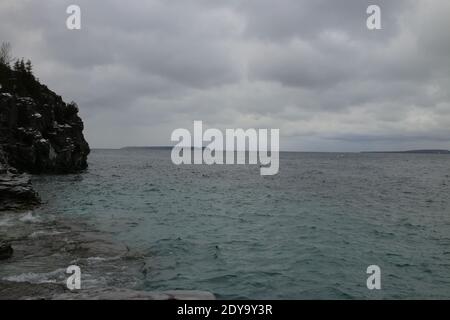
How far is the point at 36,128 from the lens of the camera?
65.6 m

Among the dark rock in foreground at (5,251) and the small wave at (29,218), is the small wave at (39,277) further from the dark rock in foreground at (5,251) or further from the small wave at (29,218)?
the small wave at (29,218)

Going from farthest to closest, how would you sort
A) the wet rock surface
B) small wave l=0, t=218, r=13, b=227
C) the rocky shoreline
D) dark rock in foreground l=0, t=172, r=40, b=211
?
dark rock in foreground l=0, t=172, r=40, b=211 < small wave l=0, t=218, r=13, b=227 < the rocky shoreline < the wet rock surface

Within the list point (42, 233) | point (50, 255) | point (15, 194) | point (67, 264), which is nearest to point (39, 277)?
point (67, 264)

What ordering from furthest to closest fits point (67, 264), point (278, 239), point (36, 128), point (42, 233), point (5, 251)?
point (36, 128) → point (278, 239) → point (42, 233) → point (5, 251) → point (67, 264)

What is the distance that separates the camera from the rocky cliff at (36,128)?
6066 centimetres

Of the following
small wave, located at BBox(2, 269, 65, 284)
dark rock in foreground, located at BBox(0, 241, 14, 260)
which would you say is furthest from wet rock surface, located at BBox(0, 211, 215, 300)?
dark rock in foreground, located at BBox(0, 241, 14, 260)

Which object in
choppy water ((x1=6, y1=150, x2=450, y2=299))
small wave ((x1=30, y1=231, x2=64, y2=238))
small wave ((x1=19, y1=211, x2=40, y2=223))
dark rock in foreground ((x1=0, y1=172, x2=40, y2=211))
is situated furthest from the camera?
dark rock in foreground ((x1=0, y1=172, x2=40, y2=211))

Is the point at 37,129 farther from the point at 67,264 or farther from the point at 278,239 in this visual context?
the point at 278,239

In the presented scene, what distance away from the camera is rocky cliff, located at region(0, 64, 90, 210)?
6066 cm

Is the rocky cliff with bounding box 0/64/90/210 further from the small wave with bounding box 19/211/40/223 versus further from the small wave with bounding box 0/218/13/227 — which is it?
the small wave with bounding box 0/218/13/227

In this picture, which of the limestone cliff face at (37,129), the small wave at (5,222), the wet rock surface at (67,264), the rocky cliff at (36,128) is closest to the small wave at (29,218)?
the wet rock surface at (67,264)

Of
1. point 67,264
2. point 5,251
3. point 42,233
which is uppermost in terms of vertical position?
point 5,251
